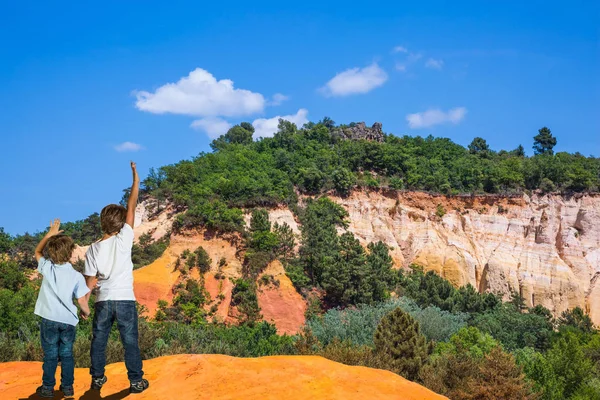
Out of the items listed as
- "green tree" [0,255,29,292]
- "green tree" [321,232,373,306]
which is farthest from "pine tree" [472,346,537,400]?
"green tree" [0,255,29,292]

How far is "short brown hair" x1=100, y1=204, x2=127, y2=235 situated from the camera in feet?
20.6

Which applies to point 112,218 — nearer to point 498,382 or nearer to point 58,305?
point 58,305

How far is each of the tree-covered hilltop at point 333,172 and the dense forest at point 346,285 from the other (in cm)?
13

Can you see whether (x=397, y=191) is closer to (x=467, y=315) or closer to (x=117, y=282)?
(x=467, y=315)

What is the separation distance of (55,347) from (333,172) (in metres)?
41.2

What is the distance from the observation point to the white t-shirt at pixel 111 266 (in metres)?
6.11

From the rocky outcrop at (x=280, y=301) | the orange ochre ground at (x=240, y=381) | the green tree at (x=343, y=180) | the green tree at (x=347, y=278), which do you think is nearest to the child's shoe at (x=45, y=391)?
the orange ochre ground at (x=240, y=381)

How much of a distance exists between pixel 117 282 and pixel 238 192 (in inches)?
1360

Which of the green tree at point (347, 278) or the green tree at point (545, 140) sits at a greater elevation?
the green tree at point (545, 140)

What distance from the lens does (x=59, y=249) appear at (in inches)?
248

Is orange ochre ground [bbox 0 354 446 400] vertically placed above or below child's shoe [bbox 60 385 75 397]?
below

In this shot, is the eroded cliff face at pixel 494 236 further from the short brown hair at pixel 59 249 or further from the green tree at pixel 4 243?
the short brown hair at pixel 59 249

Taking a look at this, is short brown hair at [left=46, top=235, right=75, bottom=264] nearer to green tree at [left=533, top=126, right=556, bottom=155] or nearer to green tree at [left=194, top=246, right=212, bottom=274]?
green tree at [left=194, top=246, right=212, bottom=274]

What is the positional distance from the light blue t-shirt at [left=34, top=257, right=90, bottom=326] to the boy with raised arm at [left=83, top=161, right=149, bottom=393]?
211 mm
